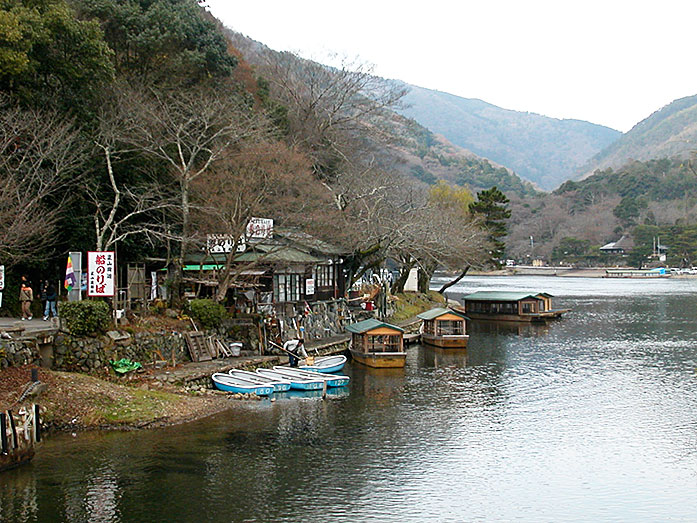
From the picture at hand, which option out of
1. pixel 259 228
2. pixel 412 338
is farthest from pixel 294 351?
pixel 412 338

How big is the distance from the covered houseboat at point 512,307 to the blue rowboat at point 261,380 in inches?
1217

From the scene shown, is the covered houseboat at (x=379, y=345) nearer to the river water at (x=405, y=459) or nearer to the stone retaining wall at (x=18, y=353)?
the river water at (x=405, y=459)

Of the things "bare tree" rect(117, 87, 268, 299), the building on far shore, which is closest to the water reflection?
"bare tree" rect(117, 87, 268, 299)

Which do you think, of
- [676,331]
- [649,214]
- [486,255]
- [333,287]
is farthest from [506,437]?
[649,214]

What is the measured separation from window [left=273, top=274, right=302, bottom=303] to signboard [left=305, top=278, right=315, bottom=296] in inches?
21.5

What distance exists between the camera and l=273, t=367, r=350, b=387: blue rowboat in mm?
25984

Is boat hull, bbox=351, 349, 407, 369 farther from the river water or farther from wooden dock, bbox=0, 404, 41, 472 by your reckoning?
wooden dock, bbox=0, 404, 41, 472

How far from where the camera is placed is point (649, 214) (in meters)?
124

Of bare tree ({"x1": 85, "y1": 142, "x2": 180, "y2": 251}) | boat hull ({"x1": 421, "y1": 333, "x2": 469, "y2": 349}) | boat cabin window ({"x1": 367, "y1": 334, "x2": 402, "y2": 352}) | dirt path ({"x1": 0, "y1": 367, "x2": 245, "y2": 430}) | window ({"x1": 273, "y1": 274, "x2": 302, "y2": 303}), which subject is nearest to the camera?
dirt path ({"x1": 0, "y1": 367, "x2": 245, "y2": 430})

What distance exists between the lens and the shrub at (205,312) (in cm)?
2816

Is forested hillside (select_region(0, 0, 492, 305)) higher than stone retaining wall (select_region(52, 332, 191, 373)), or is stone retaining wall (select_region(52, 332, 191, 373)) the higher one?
forested hillside (select_region(0, 0, 492, 305))

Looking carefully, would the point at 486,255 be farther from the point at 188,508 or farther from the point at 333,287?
the point at 188,508

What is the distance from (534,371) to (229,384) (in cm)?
1482

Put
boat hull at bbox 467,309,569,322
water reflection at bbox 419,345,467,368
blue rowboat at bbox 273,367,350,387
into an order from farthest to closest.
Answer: boat hull at bbox 467,309,569,322
water reflection at bbox 419,345,467,368
blue rowboat at bbox 273,367,350,387
